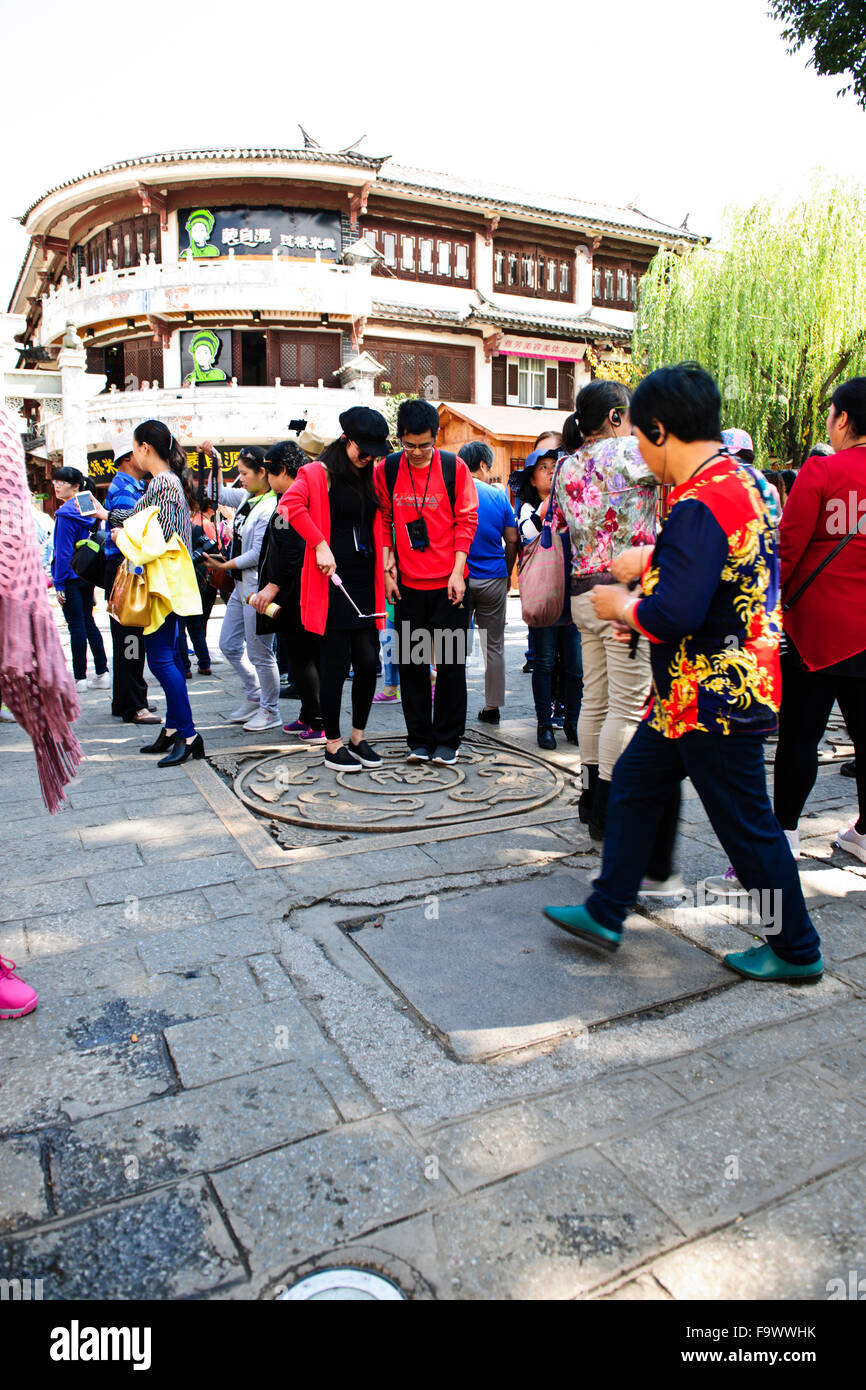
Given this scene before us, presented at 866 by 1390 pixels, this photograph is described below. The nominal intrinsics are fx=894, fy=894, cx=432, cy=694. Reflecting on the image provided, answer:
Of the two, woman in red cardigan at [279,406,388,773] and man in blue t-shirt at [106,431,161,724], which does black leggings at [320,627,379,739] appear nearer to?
woman in red cardigan at [279,406,388,773]

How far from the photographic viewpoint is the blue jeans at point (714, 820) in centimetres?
234

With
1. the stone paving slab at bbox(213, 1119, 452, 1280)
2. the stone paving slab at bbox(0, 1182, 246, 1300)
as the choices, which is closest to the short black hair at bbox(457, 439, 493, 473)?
the stone paving slab at bbox(213, 1119, 452, 1280)

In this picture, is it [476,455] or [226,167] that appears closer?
[476,455]

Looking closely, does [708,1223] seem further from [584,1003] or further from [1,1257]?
[1,1257]

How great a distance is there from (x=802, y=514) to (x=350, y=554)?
7.51 feet

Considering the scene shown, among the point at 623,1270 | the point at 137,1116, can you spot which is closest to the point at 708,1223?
the point at 623,1270

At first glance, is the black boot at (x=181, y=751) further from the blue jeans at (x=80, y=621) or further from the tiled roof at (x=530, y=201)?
the tiled roof at (x=530, y=201)

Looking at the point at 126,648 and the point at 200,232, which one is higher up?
→ the point at 200,232

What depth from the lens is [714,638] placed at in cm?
235

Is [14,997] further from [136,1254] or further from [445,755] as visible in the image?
[445,755]

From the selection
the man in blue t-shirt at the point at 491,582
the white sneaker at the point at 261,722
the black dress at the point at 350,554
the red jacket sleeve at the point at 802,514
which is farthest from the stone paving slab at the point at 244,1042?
the man in blue t-shirt at the point at 491,582

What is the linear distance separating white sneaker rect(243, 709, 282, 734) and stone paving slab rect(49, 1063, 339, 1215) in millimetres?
3662

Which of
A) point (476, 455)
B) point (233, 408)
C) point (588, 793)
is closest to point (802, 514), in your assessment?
point (588, 793)

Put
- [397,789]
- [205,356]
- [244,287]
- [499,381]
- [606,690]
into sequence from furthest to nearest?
1. [499,381]
2. [205,356]
3. [244,287]
4. [397,789]
5. [606,690]
